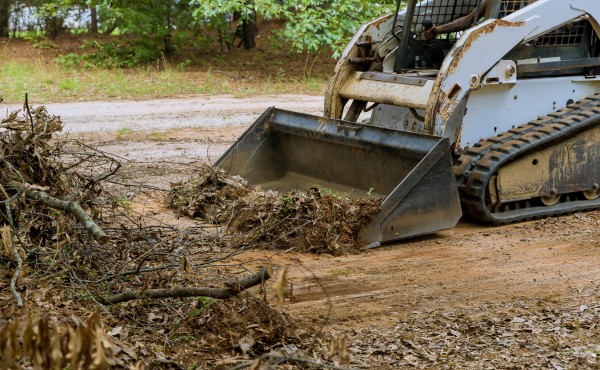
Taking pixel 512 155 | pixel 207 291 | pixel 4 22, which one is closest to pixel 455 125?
pixel 512 155

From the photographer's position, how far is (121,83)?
1570 cm

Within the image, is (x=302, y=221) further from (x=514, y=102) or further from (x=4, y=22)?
(x=4, y=22)

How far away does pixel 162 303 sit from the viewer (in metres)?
5.31

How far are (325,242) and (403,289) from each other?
38.7 inches

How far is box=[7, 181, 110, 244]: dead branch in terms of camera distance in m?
4.65

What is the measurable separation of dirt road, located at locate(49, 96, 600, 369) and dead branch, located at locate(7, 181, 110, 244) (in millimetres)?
1262

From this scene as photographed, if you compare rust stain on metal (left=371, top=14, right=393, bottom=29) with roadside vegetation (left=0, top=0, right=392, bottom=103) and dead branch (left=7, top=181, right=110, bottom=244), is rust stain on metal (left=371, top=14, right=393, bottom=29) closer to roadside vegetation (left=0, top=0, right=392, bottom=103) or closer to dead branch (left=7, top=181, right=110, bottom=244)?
dead branch (left=7, top=181, right=110, bottom=244)

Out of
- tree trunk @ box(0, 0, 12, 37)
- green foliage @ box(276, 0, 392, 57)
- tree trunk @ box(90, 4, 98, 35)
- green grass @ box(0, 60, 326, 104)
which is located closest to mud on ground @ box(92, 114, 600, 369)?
green grass @ box(0, 60, 326, 104)

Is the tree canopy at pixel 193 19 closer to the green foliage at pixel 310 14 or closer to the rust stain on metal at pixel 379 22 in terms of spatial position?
the green foliage at pixel 310 14

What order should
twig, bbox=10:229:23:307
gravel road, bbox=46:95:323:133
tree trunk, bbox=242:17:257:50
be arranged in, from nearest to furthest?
twig, bbox=10:229:23:307 < gravel road, bbox=46:95:323:133 < tree trunk, bbox=242:17:257:50

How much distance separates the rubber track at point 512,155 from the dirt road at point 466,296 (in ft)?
0.36

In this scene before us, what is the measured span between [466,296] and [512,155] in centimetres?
194

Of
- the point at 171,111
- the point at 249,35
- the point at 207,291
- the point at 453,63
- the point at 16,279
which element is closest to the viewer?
the point at 16,279

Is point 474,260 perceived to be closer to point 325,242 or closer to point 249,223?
point 325,242
